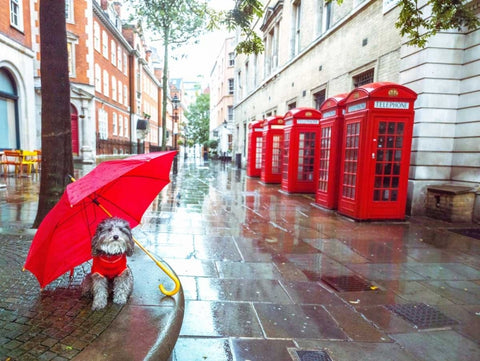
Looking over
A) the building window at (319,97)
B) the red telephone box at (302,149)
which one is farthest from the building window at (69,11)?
the red telephone box at (302,149)

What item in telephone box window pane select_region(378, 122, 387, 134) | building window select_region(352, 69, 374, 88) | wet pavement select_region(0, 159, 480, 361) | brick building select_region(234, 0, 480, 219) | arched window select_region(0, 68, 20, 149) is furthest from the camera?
arched window select_region(0, 68, 20, 149)

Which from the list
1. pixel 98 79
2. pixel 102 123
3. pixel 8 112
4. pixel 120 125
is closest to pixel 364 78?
pixel 8 112

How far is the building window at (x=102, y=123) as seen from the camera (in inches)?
1057

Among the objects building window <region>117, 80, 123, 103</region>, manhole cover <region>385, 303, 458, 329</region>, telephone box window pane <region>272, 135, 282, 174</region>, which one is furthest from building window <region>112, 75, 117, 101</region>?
manhole cover <region>385, 303, 458, 329</region>

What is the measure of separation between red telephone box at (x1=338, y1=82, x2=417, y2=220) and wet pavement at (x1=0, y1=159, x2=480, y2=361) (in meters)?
0.77

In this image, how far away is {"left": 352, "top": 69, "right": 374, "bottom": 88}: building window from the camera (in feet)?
33.9

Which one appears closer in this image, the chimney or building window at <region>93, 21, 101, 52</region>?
building window at <region>93, 21, 101, 52</region>

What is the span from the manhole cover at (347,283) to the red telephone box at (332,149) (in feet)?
15.5

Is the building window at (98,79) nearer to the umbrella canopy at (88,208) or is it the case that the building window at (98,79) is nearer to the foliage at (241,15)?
the foliage at (241,15)

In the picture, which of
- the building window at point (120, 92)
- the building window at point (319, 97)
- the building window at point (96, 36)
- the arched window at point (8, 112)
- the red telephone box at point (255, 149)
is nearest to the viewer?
the building window at point (319, 97)

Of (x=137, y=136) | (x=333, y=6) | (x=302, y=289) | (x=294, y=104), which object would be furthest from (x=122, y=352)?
(x=137, y=136)

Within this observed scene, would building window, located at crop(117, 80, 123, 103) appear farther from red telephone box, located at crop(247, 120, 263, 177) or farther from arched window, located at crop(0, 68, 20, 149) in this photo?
red telephone box, located at crop(247, 120, 263, 177)

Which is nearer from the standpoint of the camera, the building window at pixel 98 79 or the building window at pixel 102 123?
the building window at pixel 98 79

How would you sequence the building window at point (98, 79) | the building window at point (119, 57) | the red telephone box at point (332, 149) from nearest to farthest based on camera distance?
the red telephone box at point (332, 149) < the building window at point (98, 79) < the building window at point (119, 57)
